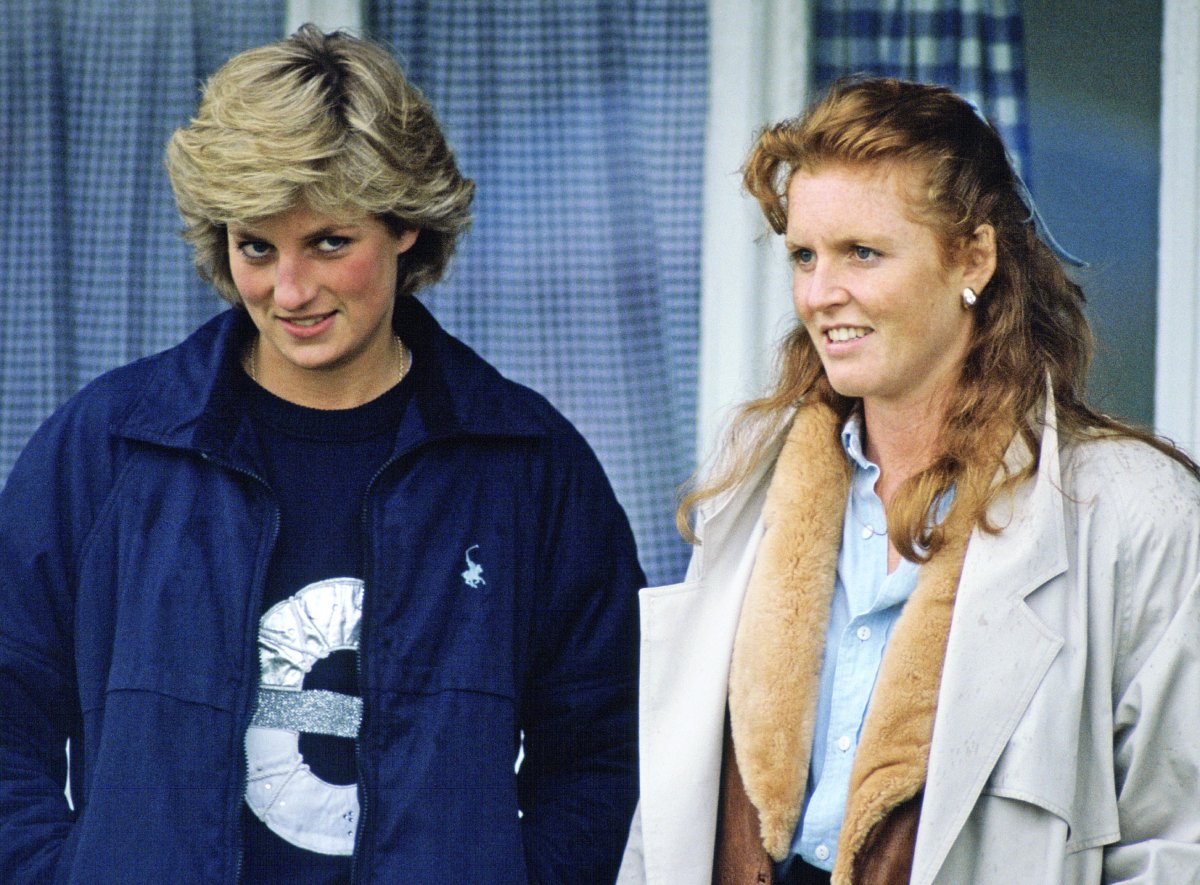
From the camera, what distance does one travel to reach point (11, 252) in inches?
134

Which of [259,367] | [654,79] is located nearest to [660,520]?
[654,79]

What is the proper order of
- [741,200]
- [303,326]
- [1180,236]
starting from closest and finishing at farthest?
1. [303,326]
2. [1180,236]
3. [741,200]

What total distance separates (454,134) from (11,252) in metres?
1.01

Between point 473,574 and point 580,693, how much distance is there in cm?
26

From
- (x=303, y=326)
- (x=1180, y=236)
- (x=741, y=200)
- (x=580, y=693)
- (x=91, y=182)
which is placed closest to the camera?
(x=303, y=326)

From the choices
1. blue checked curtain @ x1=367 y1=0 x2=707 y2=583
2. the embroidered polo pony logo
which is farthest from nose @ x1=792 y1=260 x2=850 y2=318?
blue checked curtain @ x1=367 y1=0 x2=707 y2=583

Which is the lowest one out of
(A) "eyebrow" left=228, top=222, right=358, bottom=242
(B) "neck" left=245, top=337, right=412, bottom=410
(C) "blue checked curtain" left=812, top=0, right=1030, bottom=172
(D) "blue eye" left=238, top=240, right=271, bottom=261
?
(B) "neck" left=245, top=337, right=412, bottom=410

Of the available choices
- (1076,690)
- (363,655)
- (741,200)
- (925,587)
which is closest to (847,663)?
(925,587)

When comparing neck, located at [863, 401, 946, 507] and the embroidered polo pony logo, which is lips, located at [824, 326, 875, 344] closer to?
neck, located at [863, 401, 946, 507]

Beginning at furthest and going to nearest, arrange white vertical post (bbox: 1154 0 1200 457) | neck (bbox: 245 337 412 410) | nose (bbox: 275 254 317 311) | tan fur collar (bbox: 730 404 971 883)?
white vertical post (bbox: 1154 0 1200 457), neck (bbox: 245 337 412 410), nose (bbox: 275 254 317 311), tan fur collar (bbox: 730 404 971 883)

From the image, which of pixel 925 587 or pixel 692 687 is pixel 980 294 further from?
pixel 692 687

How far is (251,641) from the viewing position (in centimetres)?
218

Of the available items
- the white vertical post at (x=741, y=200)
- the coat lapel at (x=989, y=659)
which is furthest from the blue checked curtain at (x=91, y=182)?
the coat lapel at (x=989, y=659)

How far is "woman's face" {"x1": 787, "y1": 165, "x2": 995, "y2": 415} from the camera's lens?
6.81ft
